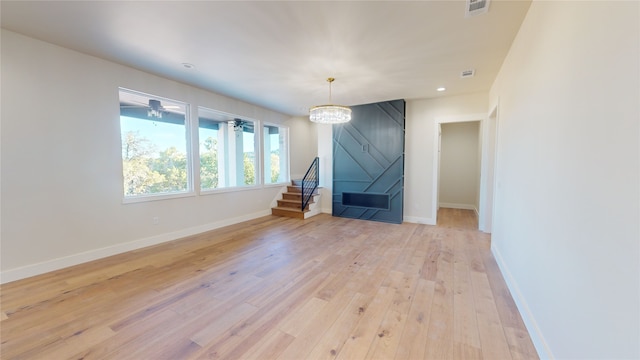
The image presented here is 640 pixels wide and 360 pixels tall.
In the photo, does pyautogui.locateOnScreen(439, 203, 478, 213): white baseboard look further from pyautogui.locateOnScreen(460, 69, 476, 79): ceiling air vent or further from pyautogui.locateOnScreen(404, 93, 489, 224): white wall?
pyautogui.locateOnScreen(460, 69, 476, 79): ceiling air vent

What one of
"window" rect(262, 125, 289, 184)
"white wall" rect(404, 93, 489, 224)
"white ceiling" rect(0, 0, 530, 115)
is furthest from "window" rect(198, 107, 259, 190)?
"white wall" rect(404, 93, 489, 224)

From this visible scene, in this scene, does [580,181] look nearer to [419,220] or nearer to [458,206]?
[419,220]

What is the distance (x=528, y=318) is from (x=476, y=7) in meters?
2.68

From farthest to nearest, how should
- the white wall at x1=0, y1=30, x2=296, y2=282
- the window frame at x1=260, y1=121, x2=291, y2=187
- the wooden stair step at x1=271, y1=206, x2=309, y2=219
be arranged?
1. the window frame at x1=260, y1=121, x2=291, y2=187
2. the wooden stair step at x1=271, y1=206, x2=309, y2=219
3. the white wall at x1=0, y1=30, x2=296, y2=282

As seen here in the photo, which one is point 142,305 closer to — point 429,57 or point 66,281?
point 66,281

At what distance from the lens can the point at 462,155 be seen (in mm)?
7027

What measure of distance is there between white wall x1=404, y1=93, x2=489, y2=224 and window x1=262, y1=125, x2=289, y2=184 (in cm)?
329

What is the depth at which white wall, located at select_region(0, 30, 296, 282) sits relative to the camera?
8.76 ft

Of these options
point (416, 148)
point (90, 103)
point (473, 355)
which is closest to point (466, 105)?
point (416, 148)

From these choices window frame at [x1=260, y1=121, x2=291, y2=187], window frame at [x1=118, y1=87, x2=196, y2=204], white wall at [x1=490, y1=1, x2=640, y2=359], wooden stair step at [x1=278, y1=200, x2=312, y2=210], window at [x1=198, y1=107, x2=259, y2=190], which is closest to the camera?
white wall at [x1=490, y1=1, x2=640, y2=359]

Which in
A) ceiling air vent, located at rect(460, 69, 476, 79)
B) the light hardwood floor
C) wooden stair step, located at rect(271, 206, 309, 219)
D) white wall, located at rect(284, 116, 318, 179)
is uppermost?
ceiling air vent, located at rect(460, 69, 476, 79)

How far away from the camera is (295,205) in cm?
618

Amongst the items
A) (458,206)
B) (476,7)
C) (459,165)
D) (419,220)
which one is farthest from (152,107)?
(458,206)

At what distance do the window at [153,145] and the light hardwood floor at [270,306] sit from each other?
1.10 metres
